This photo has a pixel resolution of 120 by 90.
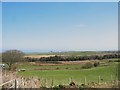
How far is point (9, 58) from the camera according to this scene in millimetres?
11289

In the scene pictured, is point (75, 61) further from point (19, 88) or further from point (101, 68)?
point (19, 88)

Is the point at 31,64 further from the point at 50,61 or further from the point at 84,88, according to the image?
the point at 84,88

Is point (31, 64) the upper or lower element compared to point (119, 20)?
lower

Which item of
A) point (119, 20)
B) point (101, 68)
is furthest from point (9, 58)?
point (119, 20)

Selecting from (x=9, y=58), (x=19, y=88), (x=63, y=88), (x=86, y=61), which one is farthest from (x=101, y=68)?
(x=19, y=88)

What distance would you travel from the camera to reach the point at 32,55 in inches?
493

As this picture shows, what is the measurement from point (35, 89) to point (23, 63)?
7032mm

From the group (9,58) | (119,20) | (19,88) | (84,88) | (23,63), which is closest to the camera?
(119,20)

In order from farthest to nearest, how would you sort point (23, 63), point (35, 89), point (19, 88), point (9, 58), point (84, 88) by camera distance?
point (23, 63), point (9, 58), point (84, 88), point (35, 89), point (19, 88)

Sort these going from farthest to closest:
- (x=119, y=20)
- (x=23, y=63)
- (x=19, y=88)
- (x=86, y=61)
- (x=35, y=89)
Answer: (x=86, y=61), (x=23, y=63), (x=35, y=89), (x=19, y=88), (x=119, y=20)

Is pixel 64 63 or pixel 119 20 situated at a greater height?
pixel 119 20

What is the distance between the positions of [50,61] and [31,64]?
0.97 meters

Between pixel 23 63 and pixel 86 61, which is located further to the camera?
pixel 86 61

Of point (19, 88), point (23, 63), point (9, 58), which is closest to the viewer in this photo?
point (19, 88)
